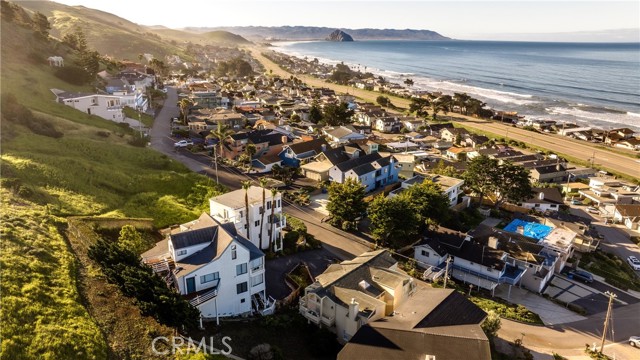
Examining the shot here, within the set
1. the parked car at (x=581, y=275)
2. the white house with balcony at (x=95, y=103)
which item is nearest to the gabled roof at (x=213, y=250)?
the parked car at (x=581, y=275)

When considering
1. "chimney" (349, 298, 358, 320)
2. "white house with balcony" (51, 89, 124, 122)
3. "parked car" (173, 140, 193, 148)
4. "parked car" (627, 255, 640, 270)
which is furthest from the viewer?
"parked car" (173, 140, 193, 148)

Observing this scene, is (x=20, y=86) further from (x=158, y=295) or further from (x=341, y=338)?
(x=341, y=338)

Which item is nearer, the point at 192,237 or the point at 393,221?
the point at 192,237

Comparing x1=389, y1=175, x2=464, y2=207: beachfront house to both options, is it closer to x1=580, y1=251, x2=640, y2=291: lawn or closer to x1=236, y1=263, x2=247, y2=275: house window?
x1=580, y1=251, x2=640, y2=291: lawn

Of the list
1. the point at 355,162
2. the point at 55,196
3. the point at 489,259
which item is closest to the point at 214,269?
the point at 55,196

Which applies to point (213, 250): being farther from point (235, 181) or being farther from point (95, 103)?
point (95, 103)

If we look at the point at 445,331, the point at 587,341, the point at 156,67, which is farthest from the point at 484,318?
the point at 156,67

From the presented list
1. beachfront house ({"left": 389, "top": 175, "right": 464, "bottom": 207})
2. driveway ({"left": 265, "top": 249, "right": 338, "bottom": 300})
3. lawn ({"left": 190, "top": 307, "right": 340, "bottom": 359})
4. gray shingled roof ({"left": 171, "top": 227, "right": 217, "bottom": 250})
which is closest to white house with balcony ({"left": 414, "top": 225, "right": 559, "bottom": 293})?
driveway ({"left": 265, "top": 249, "right": 338, "bottom": 300})
